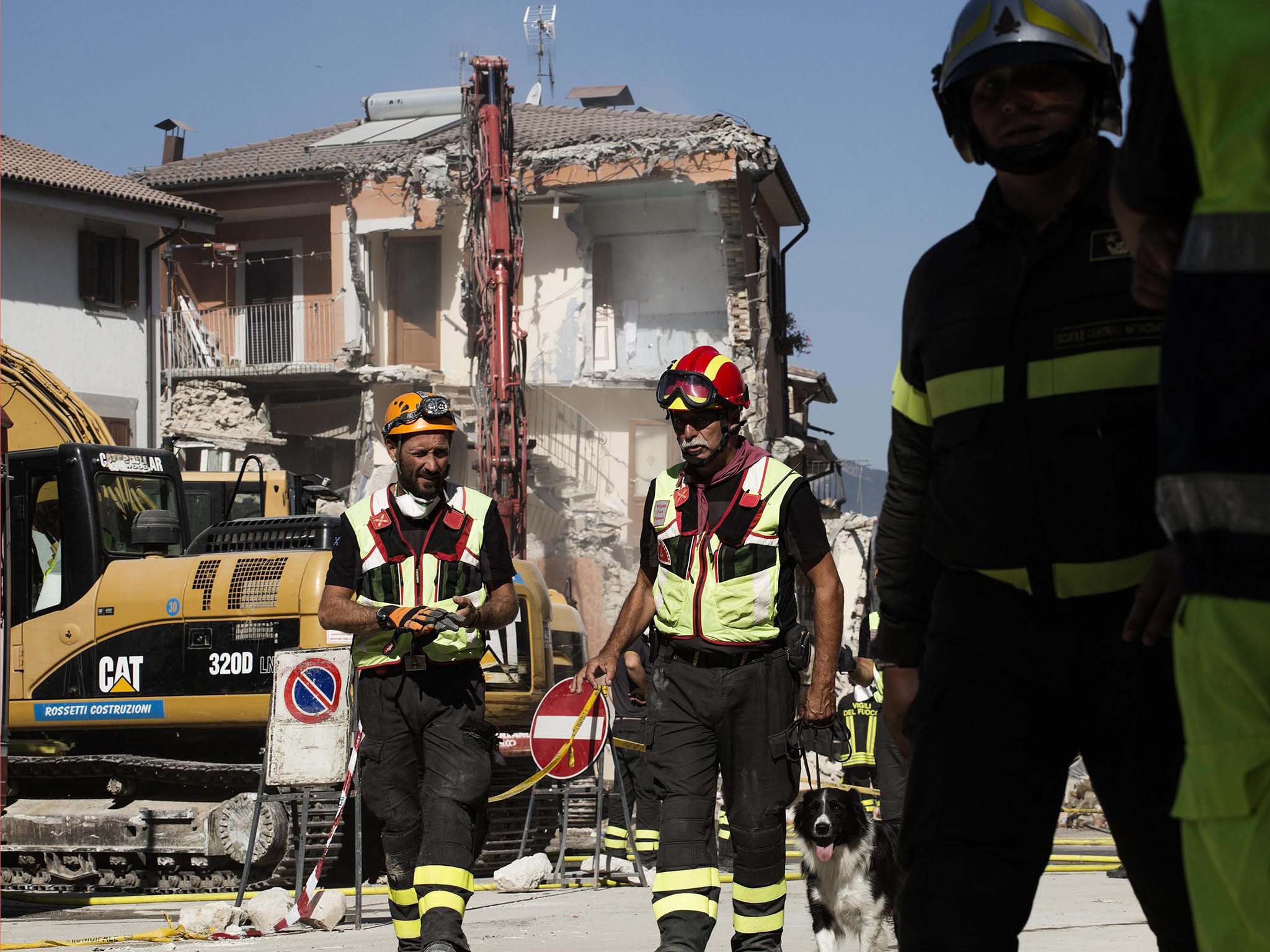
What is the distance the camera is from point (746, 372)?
35781 millimetres

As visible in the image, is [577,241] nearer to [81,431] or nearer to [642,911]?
[81,431]

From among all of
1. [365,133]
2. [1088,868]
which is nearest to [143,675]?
[1088,868]

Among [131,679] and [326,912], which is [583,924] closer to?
[326,912]

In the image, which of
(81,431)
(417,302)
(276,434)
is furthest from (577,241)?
(81,431)

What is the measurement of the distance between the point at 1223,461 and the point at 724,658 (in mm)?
4024

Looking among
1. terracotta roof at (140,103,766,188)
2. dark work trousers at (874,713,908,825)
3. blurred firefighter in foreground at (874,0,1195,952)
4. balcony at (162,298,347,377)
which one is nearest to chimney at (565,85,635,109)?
terracotta roof at (140,103,766,188)

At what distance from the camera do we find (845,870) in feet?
24.6

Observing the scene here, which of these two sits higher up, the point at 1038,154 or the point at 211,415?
the point at 211,415

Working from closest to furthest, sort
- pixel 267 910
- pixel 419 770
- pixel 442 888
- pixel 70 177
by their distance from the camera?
pixel 442 888 < pixel 419 770 < pixel 267 910 < pixel 70 177

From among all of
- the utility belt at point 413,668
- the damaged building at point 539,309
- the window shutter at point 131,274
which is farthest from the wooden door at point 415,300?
the utility belt at point 413,668

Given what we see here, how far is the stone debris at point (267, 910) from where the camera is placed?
8.88 metres

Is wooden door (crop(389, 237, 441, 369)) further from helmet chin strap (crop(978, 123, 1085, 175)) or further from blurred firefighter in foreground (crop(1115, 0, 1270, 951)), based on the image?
blurred firefighter in foreground (crop(1115, 0, 1270, 951))

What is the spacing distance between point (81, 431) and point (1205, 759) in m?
13.6

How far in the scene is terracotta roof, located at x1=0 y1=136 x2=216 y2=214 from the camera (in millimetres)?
33094
